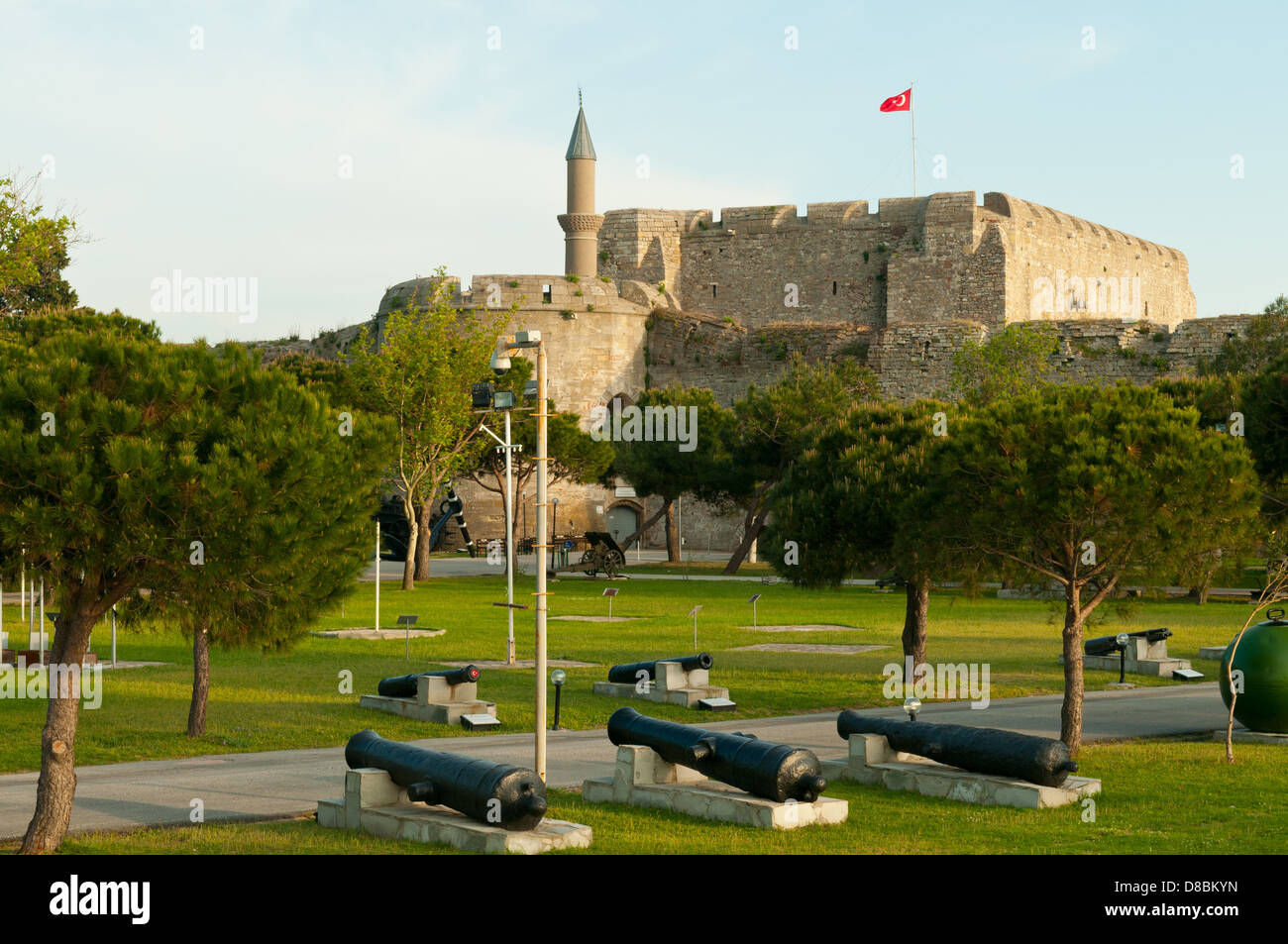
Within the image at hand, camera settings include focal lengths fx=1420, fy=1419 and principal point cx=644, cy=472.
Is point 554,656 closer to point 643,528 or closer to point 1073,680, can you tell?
point 1073,680

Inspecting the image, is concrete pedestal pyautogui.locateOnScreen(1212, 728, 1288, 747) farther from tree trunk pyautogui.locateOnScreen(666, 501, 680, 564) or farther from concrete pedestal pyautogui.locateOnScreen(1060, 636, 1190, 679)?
tree trunk pyautogui.locateOnScreen(666, 501, 680, 564)

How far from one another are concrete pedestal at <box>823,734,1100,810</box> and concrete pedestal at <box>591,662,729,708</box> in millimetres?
4877

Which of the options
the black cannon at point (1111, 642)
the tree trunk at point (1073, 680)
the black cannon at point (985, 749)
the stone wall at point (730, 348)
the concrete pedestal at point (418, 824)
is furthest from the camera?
the stone wall at point (730, 348)

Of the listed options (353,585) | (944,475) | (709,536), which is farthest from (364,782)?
(709,536)

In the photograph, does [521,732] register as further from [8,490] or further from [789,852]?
[8,490]

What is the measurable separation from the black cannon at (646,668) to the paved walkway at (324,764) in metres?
1.48

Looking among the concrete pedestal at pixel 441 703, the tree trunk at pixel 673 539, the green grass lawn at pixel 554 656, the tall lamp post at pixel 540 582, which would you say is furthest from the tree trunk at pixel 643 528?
the tall lamp post at pixel 540 582

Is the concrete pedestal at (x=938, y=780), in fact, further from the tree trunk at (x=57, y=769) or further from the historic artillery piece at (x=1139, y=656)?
the historic artillery piece at (x=1139, y=656)

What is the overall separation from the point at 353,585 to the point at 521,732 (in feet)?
13.9

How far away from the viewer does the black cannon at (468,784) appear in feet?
32.8

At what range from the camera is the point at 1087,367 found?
49062 millimetres

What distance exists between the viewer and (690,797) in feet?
38.7

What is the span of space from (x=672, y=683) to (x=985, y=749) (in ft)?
23.2

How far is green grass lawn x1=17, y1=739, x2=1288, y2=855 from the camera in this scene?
10.4m
